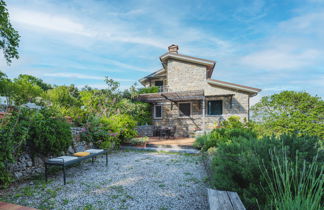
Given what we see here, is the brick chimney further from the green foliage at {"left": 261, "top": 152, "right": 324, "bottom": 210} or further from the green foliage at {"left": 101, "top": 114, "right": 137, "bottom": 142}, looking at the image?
the green foliage at {"left": 261, "top": 152, "right": 324, "bottom": 210}

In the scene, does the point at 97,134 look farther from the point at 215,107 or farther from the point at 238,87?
the point at 238,87

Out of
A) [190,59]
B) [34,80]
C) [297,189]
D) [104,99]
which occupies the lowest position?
[297,189]

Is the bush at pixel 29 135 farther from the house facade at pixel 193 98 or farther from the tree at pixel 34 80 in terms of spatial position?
the tree at pixel 34 80

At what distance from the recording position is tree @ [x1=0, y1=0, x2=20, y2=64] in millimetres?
9108

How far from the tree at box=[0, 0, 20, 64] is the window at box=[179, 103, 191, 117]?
12.4 meters

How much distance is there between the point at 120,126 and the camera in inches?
327

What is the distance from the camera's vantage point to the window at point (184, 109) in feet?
43.0

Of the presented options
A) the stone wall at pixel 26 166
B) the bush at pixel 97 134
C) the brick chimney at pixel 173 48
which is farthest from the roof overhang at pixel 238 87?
the stone wall at pixel 26 166

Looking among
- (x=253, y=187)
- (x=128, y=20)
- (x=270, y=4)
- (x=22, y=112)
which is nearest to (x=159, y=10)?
(x=128, y=20)

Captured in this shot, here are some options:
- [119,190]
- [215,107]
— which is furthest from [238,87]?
[119,190]

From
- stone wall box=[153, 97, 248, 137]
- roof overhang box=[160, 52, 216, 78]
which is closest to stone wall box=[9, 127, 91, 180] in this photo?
stone wall box=[153, 97, 248, 137]

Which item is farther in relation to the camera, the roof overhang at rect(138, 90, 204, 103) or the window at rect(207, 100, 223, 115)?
the window at rect(207, 100, 223, 115)

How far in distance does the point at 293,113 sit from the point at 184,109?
728 centimetres

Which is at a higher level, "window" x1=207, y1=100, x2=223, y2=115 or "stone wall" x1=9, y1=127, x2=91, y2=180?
"window" x1=207, y1=100, x2=223, y2=115
